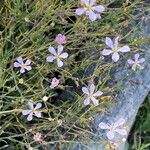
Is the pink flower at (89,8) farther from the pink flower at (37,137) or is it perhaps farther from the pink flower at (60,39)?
the pink flower at (37,137)

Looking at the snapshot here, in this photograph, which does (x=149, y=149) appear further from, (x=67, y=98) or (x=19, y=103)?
(x=19, y=103)

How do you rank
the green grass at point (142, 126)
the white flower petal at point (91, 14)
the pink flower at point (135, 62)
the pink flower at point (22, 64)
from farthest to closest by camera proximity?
the green grass at point (142, 126)
the pink flower at point (135, 62)
the pink flower at point (22, 64)
the white flower petal at point (91, 14)

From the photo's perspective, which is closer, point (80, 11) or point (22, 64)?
point (80, 11)

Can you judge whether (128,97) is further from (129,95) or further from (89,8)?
(89,8)

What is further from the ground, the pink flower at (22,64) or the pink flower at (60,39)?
the pink flower at (60,39)

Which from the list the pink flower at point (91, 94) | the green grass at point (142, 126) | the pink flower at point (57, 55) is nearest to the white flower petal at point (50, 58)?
the pink flower at point (57, 55)

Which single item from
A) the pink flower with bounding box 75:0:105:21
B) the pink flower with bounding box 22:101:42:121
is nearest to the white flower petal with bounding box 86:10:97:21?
the pink flower with bounding box 75:0:105:21

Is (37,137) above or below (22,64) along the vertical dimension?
below

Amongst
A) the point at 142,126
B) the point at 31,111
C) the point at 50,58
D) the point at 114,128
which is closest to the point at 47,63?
the point at 50,58
